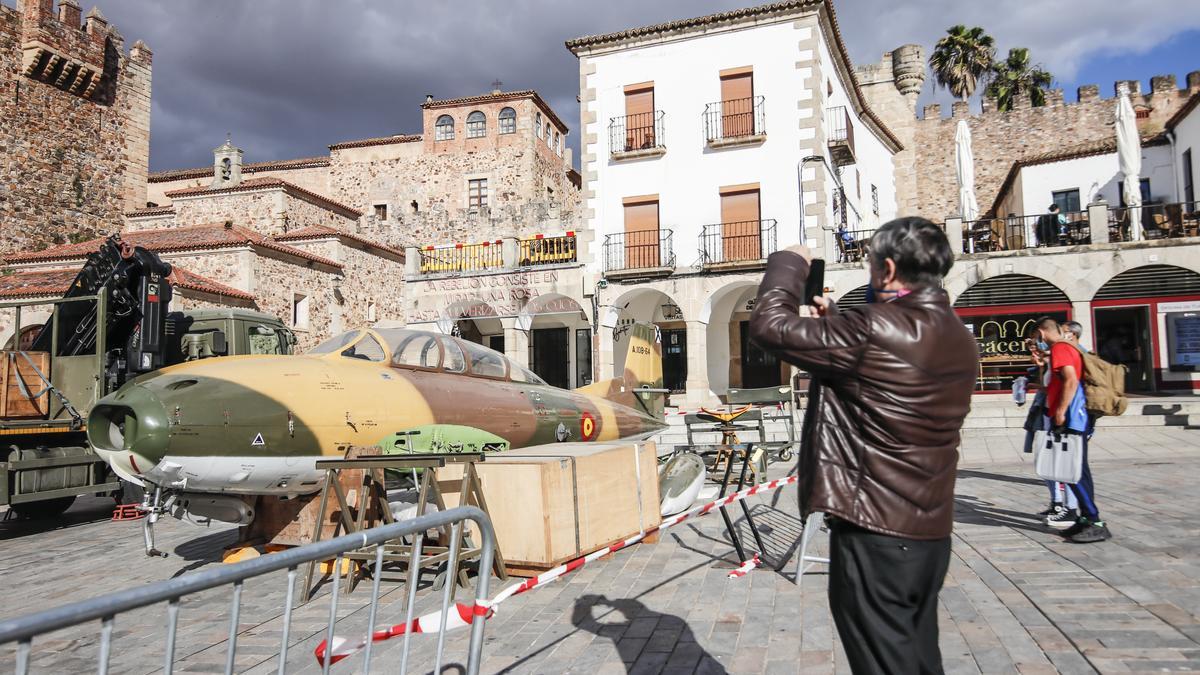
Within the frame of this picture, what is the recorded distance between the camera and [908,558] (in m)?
2.20

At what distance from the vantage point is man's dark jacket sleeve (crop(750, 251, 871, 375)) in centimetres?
222

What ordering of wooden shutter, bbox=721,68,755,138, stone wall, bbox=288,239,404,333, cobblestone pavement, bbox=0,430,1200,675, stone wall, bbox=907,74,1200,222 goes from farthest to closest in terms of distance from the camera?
stone wall, bbox=907,74,1200,222 < stone wall, bbox=288,239,404,333 < wooden shutter, bbox=721,68,755,138 < cobblestone pavement, bbox=0,430,1200,675

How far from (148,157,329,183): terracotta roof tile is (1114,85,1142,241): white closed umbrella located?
35.6 meters

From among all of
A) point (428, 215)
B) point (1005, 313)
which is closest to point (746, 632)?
point (1005, 313)

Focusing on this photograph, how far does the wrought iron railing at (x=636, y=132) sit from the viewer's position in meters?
22.3

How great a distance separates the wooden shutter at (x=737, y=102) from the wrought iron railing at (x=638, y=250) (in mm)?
3599

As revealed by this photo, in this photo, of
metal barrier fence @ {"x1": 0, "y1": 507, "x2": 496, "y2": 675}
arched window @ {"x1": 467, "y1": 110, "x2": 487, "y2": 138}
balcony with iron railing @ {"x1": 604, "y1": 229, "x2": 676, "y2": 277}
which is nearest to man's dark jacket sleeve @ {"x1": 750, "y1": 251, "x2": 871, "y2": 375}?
metal barrier fence @ {"x1": 0, "y1": 507, "x2": 496, "y2": 675}

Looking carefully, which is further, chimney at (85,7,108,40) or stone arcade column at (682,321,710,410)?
chimney at (85,7,108,40)

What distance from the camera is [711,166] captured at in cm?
2172

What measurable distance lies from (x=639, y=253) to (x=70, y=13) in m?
27.0

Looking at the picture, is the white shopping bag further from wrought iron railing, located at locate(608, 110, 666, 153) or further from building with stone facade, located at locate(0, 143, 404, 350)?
building with stone facade, located at locate(0, 143, 404, 350)

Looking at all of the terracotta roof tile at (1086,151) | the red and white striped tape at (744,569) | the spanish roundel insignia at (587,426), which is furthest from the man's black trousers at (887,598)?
the terracotta roof tile at (1086,151)

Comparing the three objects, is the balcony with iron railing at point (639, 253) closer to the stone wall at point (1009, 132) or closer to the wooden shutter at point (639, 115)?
the wooden shutter at point (639, 115)

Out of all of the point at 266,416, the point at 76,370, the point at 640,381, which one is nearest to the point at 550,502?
the point at 266,416
